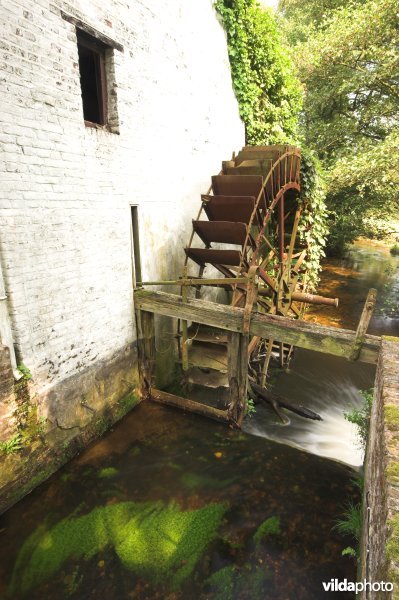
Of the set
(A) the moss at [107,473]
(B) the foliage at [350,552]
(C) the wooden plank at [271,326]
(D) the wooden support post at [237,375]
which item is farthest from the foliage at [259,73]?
(B) the foliage at [350,552]

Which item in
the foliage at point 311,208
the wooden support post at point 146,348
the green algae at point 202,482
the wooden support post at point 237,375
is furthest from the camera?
the foliage at point 311,208

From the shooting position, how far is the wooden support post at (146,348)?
16.8ft

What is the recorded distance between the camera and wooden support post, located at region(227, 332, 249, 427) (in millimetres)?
4543

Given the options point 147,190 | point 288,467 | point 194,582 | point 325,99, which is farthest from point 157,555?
point 325,99

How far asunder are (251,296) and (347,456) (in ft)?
8.46

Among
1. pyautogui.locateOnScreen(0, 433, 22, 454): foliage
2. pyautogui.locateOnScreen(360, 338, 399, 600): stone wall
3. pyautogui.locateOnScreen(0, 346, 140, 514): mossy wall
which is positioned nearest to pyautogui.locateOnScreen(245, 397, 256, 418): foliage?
pyautogui.locateOnScreen(0, 346, 140, 514): mossy wall

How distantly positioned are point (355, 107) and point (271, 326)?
10.2 m

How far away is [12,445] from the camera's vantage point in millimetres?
3492

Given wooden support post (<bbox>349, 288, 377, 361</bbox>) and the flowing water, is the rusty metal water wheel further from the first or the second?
wooden support post (<bbox>349, 288, 377, 361</bbox>)

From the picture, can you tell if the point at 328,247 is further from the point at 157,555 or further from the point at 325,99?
the point at 157,555

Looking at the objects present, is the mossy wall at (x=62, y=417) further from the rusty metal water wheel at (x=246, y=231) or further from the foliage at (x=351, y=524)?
the foliage at (x=351, y=524)

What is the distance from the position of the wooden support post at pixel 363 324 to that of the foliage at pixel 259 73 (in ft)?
19.5

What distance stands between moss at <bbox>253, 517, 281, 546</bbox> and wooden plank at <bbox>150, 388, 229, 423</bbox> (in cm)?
152

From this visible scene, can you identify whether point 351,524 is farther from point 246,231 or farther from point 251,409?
point 246,231
